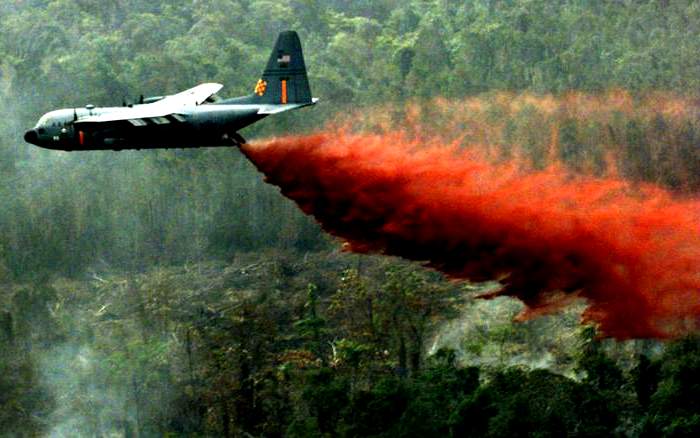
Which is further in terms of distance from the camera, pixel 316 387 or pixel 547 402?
pixel 316 387

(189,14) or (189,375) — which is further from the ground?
(189,14)

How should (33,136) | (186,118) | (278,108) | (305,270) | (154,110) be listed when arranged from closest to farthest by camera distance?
1. (186,118)
2. (278,108)
3. (154,110)
4. (33,136)
5. (305,270)

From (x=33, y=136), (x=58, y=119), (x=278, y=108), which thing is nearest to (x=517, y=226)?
(x=278, y=108)

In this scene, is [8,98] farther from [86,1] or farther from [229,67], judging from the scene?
[86,1]

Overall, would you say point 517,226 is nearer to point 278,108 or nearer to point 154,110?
point 278,108

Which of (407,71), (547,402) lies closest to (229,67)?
(407,71)

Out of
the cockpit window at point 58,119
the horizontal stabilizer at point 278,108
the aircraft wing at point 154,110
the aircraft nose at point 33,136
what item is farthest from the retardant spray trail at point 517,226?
the aircraft nose at point 33,136
